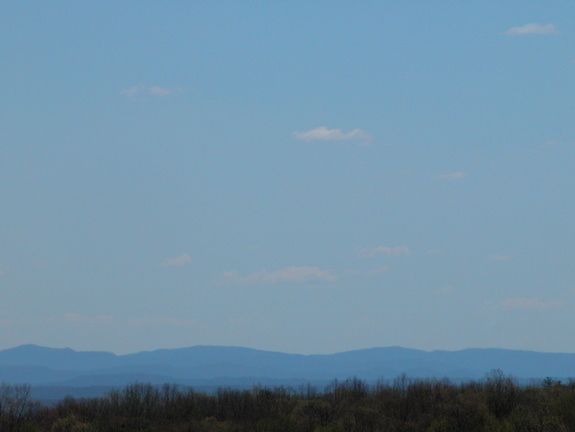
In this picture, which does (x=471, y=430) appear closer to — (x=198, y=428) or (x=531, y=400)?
(x=531, y=400)

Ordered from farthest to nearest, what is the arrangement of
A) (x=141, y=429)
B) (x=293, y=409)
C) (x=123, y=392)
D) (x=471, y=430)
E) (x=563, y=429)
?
1. (x=123, y=392)
2. (x=293, y=409)
3. (x=141, y=429)
4. (x=471, y=430)
5. (x=563, y=429)

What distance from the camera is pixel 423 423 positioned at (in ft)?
93.3

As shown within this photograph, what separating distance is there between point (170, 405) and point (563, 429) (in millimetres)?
22423

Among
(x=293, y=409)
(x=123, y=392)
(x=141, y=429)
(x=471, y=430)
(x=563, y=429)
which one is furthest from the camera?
(x=123, y=392)

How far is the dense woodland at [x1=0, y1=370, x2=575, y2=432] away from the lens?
89.2 feet

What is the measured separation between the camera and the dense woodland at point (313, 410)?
27203mm

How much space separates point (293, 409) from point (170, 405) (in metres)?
7.46

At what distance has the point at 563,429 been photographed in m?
22.4

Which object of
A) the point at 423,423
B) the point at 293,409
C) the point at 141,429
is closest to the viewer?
the point at 423,423

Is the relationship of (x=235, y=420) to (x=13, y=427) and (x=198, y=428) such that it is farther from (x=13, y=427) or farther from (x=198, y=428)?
(x=13, y=427)

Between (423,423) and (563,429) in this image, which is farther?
(423,423)

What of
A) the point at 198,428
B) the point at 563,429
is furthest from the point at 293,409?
the point at 563,429

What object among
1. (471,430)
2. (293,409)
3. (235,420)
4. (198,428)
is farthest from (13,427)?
(471,430)

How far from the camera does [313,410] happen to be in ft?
110
